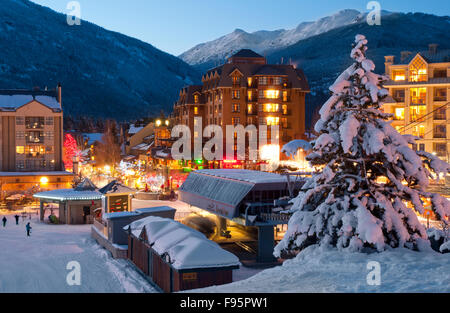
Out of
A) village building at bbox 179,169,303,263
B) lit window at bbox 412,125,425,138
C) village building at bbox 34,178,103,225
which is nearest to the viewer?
village building at bbox 179,169,303,263

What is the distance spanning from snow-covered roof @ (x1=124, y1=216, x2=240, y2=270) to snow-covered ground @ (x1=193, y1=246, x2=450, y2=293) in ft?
20.8

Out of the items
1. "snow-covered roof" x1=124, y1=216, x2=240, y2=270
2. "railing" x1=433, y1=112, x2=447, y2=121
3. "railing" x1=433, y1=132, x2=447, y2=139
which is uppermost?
"railing" x1=433, y1=112, x2=447, y2=121

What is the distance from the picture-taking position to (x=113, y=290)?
28031 mm

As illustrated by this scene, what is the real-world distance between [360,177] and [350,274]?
4.64 m

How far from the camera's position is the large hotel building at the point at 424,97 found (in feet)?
203

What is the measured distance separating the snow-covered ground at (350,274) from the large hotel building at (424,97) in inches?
1831

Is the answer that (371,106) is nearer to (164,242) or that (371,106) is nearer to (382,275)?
(382,275)

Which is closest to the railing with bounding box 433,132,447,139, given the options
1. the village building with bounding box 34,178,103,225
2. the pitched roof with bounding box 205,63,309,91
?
the pitched roof with bounding box 205,63,309,91

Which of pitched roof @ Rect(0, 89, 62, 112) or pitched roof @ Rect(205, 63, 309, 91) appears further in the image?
pitched roof @ Rect(205, 63, 309, 91)

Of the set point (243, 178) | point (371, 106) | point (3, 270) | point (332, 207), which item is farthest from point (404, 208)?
point (3, 270)

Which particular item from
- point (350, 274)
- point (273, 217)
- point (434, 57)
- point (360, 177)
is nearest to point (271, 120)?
point (434, 57)

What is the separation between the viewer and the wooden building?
23.8m

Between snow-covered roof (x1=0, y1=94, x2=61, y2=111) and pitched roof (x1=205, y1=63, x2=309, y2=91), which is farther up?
Result: pitched roof (x1=205, y1=63, x2=309, y2=91)

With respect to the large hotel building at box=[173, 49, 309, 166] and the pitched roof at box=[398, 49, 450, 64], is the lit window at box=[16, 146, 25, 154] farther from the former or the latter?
the pitched roof at box=[398, 49, 450, 64]
